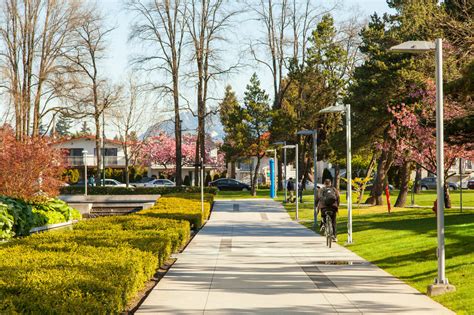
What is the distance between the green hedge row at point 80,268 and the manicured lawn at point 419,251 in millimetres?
4751

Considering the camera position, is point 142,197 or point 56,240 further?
point 142,197

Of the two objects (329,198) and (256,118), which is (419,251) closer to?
(329,198)

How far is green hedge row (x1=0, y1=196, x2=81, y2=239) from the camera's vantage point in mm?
20984

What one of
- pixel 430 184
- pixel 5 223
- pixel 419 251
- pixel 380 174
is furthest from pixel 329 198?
pixel 430 184

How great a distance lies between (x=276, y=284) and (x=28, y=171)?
17091 millimetres

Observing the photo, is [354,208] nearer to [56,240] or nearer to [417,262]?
[417,262]

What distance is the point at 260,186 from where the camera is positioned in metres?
84.4

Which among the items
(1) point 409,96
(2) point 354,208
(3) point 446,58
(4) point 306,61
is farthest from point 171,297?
(4) point 306,61

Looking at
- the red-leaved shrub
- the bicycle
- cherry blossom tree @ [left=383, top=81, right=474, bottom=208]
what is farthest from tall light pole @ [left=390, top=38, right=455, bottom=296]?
cherry blossom tree @ [left=383, top=81, right=474, bottom=208]

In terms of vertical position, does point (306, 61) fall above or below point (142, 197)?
above

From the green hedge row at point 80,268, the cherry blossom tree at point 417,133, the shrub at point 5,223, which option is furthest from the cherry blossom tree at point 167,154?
the green hedge row at point 80,268

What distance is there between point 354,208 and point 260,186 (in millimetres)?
41698

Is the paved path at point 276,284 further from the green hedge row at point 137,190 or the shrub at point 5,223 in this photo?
the green hedge row at point 137,190

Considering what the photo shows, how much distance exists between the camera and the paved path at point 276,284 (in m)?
11.1
